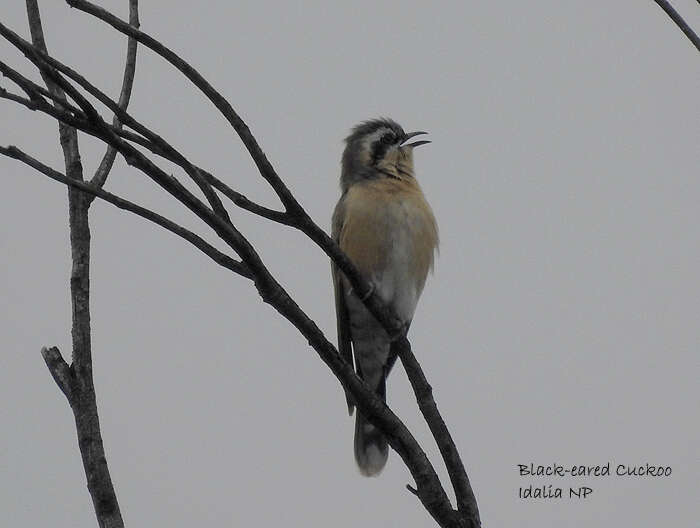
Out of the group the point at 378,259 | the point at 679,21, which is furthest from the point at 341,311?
the point at 679,21

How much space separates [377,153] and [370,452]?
2686 millimetres

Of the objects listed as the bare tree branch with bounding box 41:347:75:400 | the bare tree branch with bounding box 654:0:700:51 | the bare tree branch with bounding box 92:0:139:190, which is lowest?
the bare tree branch with bounding box 41:347:75:400

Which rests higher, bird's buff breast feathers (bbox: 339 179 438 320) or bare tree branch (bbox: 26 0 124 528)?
bird's buff breast feathers (bbox: 339 179 438 320)

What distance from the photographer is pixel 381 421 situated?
4293 mm

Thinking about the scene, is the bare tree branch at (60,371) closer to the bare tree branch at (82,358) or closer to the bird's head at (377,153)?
the bare tree branch at (82,358)

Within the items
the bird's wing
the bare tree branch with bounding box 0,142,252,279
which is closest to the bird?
the bird's wing

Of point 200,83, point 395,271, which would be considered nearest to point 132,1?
point 200,83

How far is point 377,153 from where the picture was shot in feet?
28.4

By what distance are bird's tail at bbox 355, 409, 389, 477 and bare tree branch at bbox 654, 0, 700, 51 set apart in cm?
501

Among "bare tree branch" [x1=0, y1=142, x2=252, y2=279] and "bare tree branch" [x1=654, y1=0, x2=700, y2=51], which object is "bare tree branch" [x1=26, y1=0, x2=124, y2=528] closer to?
"bare tree branch" [x1=0, y1=142, x2=252, y2=279]

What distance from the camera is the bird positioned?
767 cm

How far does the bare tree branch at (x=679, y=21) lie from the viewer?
3002mm

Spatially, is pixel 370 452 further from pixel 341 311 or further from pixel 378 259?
pixel 378 259

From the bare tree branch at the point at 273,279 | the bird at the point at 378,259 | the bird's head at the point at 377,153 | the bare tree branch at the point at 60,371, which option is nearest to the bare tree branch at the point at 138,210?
the bare tree branch at the point at 273,279
